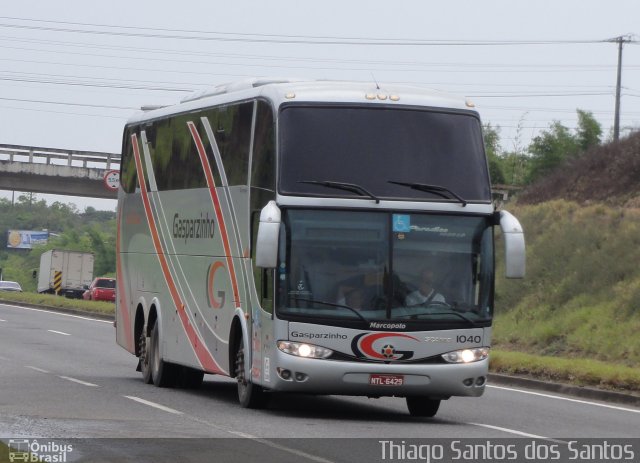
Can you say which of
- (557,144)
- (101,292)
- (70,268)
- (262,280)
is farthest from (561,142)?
(262,280)

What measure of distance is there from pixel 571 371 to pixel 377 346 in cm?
913

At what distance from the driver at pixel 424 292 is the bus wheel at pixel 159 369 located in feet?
19.7

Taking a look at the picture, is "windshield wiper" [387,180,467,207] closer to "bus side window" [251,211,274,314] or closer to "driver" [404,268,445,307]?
"driver" [404,268,445,307]

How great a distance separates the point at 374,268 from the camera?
1611cm

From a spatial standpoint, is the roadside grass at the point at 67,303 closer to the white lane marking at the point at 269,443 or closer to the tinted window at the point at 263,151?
the tinted window at the point at 263,151

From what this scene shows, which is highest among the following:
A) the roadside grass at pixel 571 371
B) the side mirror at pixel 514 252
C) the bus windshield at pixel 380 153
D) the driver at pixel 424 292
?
the bus windshield at pixel 380 153

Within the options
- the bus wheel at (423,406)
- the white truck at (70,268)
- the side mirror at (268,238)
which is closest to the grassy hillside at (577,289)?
the bus wheel at (423,406)

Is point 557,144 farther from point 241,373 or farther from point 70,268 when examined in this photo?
point 241,373

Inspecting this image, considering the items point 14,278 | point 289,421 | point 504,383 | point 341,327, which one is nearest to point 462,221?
point 341,327

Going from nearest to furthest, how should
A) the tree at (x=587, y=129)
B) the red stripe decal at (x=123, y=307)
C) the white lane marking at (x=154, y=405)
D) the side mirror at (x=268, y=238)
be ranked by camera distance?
the side mirror at (x=268, y=238) → the white lane marking at (x=154, y=405) → the red stripe decal at (x=123, y=307) → the tree at (x=587, y=129)

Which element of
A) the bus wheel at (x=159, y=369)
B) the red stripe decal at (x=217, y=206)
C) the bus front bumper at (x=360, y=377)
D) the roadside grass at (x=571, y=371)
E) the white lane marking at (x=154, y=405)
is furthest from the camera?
the roadside grass at (x=571, y=371)

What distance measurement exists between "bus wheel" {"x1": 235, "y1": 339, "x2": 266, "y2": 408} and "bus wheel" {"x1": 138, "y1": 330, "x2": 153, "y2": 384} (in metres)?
4.44

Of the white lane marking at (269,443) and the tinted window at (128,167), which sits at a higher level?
the tinted window at (128,167)

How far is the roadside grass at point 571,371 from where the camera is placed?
22844mm
